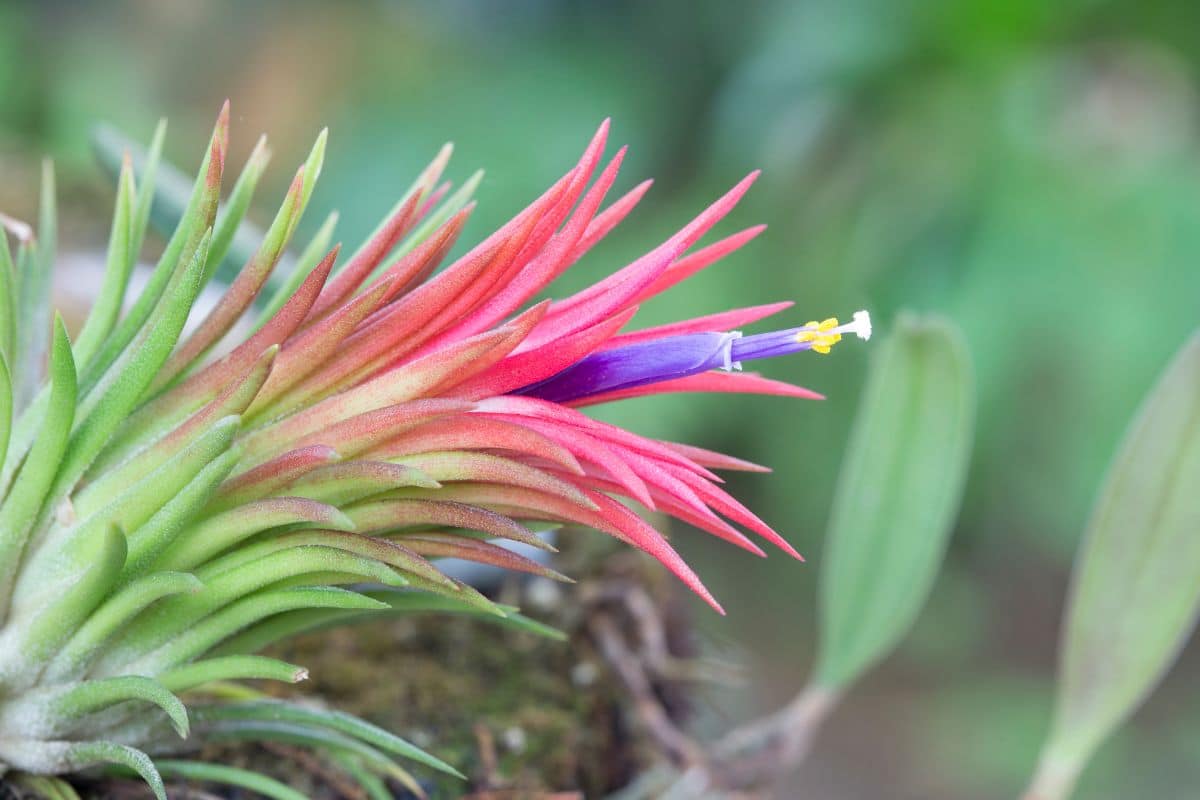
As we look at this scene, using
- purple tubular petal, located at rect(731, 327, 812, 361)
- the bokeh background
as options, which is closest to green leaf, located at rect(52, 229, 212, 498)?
purple tubular petal, located at rect(731, 327, 812, 361)

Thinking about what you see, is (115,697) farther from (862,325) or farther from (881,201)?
(881,201)

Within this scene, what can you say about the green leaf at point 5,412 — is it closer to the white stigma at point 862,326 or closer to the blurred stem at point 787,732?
the white stigma at point 862,326

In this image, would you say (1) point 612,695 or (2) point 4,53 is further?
(2) point 4,53

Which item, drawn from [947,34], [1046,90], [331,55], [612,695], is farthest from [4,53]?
[612,695]

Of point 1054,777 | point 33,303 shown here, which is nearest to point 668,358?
point 33,303

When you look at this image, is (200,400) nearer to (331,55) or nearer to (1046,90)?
(1046,90)

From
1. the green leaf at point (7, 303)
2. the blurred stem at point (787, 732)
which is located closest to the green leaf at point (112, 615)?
the green leaf at point (7, 303)

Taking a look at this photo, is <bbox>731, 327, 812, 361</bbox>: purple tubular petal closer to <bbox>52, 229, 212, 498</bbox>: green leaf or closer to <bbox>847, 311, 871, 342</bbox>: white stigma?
<bbox>847, 311, 871, 342</bbox>: white stigma
